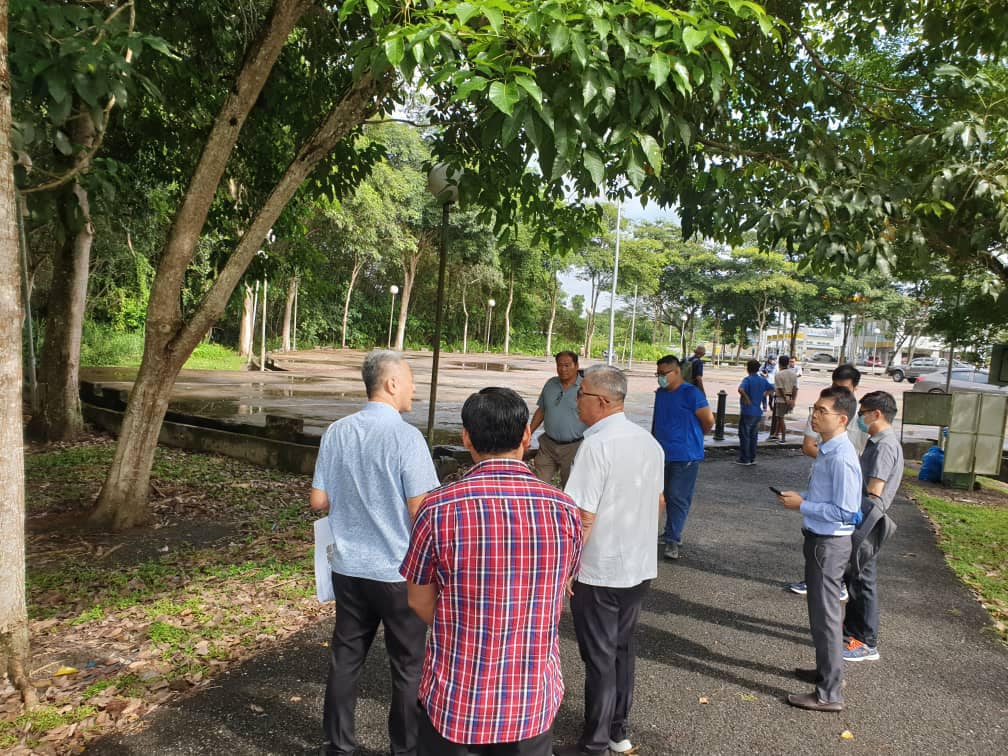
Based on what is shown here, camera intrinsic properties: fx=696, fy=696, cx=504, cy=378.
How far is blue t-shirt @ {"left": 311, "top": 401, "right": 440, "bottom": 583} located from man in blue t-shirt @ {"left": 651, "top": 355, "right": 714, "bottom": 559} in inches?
146

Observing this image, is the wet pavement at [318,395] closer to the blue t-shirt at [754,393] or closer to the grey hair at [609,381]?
the blue t-shirt at [754,393]

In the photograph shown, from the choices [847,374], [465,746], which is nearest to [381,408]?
[465,746]

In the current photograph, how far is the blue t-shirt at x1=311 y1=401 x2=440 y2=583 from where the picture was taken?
8.73 feet

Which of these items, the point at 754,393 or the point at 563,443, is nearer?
the point at 563,443

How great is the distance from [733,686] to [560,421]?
2.70 metres

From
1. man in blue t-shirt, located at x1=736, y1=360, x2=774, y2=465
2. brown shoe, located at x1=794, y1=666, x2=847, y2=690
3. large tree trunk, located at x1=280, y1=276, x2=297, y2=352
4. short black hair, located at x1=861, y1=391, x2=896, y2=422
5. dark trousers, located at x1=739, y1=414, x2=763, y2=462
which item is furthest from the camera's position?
large tree trunk, located at x1=280, y1=276, x2=297, y2=352

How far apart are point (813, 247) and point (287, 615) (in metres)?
4.45

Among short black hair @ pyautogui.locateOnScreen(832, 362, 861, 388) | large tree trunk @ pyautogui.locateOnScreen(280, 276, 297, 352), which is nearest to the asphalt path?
short black hair @ pyautogui.locateOnScreen(832, 362, 861, 388)

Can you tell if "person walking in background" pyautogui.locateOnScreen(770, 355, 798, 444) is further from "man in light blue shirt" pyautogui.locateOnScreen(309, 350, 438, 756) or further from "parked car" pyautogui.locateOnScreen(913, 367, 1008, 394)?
"parked car" pyautogui.locateOnScreen(913, 367, 1008, 394)

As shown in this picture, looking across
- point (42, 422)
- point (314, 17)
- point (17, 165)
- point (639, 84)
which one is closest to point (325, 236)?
point (42, 422)

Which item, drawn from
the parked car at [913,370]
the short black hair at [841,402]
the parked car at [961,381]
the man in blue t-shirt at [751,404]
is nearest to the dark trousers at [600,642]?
the short black hair at [841,402]

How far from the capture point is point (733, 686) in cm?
379

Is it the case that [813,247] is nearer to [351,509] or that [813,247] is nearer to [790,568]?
[790,568]

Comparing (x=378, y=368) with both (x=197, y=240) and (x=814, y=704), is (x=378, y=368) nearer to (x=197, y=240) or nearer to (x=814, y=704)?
(x=814, y=704)
